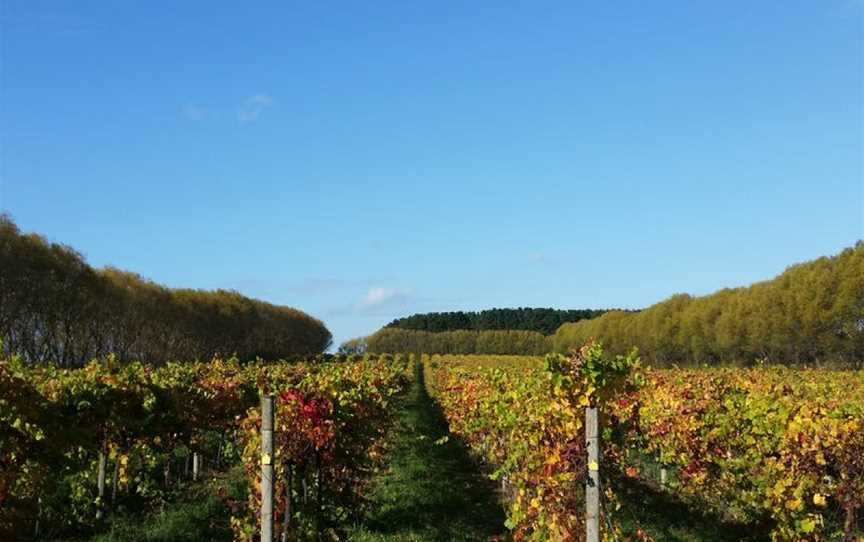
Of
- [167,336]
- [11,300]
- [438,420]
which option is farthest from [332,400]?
[167,336]

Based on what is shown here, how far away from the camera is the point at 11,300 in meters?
39.6

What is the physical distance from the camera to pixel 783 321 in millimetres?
58375

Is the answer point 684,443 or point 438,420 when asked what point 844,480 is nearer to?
point 684,443

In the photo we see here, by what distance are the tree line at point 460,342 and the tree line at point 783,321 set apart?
184 feet

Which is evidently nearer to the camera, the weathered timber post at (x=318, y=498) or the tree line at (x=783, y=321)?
the weathered timber post at (x=318, y=498)

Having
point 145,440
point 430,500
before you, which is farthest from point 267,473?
point 430,500

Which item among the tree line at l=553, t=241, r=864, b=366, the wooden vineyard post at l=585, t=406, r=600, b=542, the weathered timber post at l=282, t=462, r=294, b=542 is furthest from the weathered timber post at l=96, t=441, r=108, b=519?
the tree line at l=553, t=241, r=864, b=366

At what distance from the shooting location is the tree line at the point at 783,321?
54.5 meters

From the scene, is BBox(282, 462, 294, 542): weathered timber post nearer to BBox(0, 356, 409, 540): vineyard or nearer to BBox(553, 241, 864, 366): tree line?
BBox(0, 356, 409, 540): vineyard

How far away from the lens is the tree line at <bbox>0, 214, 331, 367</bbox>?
40031mm

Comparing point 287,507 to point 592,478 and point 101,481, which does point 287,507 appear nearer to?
point 592,478

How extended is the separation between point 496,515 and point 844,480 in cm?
556

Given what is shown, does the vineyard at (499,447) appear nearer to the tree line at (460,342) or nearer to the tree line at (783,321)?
the tree line at (783,321)

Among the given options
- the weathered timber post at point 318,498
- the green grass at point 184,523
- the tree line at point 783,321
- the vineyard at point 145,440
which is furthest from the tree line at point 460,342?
the weathered timber post at point 318,498
